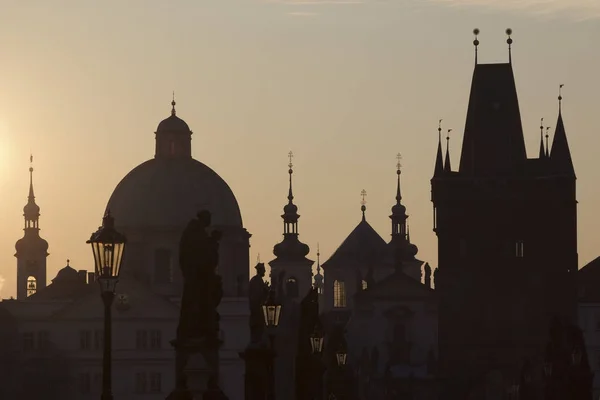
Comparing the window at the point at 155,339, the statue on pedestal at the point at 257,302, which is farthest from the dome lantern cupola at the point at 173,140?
the statue on pedestal at the point at 257,302

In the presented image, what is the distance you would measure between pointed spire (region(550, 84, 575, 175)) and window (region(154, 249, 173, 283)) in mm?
28162

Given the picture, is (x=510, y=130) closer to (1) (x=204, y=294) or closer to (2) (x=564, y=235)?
(2) (x=564, y=235)

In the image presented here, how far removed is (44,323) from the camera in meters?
145

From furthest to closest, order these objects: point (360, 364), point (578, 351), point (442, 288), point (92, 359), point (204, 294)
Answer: point (360, 364), point (442, 288), point (92, 359), point (578, 351), point (204, 294)

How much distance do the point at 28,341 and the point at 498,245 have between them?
35.6 m

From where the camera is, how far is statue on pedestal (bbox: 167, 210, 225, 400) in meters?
36.3

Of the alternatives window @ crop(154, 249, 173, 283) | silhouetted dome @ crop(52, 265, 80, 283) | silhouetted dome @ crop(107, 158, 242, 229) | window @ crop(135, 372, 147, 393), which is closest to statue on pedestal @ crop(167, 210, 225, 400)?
window @ crop(135, 372, 147, 393)

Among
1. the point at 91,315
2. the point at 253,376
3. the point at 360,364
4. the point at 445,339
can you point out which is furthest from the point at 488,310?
the point at 253,376

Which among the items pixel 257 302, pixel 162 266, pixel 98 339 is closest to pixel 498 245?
pixel 162 266

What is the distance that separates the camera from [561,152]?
16812 cm

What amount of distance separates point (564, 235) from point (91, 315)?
117ft

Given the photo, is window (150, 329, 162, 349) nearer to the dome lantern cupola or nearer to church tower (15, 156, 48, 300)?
the dome lantern cupola

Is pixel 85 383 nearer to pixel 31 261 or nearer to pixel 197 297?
pixel 31 261

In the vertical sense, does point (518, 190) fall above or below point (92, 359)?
above
